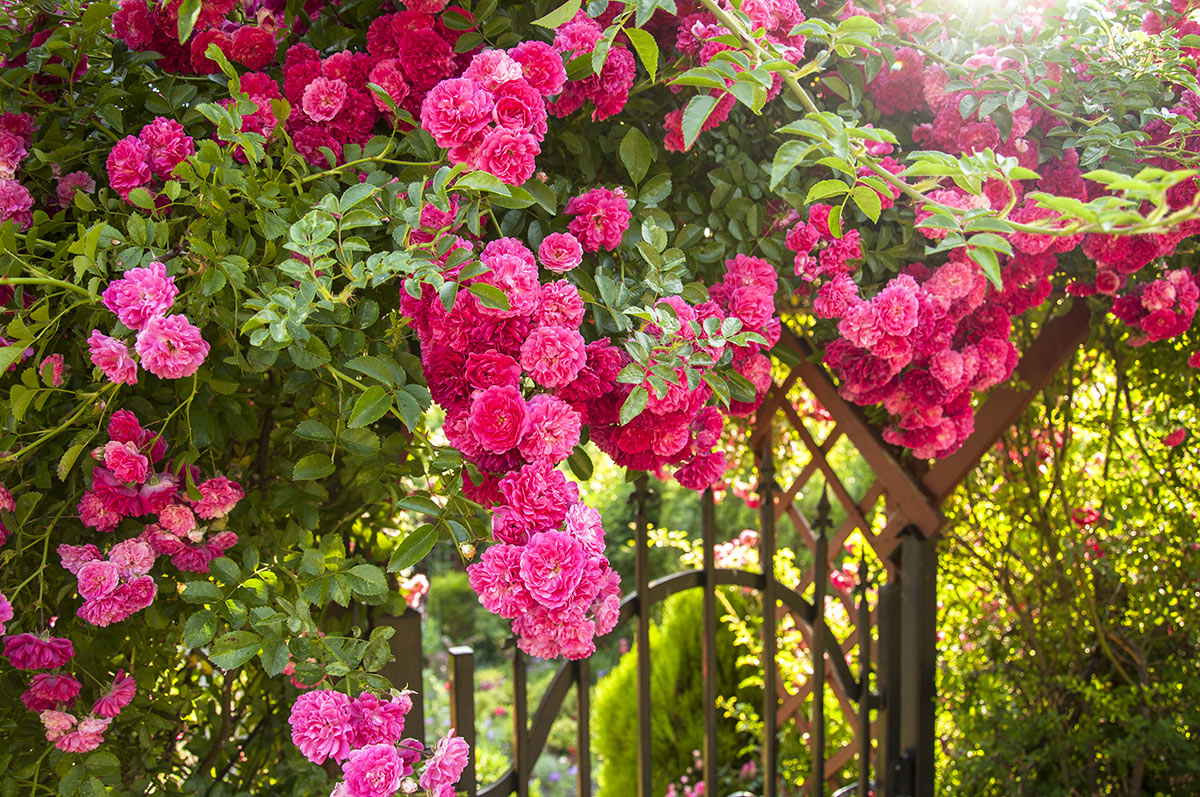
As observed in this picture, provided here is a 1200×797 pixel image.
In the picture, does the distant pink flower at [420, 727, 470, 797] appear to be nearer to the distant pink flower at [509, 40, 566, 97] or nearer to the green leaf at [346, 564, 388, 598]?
the green leaf at [346, 564, 388, 598]

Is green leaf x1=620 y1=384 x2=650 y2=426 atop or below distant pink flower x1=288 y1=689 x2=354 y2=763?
atop

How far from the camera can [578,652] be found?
36.2 inches

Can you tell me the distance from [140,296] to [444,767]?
0.54 m

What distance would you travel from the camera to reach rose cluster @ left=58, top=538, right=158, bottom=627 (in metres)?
0.95

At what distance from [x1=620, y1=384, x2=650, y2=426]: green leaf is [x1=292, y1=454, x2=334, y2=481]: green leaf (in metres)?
0.32

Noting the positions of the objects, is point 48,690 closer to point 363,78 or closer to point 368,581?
point 368,581

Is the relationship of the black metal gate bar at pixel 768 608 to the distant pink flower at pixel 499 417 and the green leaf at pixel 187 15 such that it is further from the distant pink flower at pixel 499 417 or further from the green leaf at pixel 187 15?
the green leaf at pixel 187 15

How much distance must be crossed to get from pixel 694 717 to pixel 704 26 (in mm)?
3122

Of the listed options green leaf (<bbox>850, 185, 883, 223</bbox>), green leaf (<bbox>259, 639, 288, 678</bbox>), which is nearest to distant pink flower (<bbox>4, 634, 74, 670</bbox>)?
green leaf (<bbox>259, 639, 288, 678</bbox>)

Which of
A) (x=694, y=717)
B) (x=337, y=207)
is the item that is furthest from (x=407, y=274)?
(x=694, y=717)

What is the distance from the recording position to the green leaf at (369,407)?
2.79 ft

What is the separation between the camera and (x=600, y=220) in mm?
1035

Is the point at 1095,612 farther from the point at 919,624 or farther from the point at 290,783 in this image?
the point at 290,783

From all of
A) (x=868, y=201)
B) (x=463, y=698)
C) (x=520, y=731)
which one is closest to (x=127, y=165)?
(x=868, y=201)
